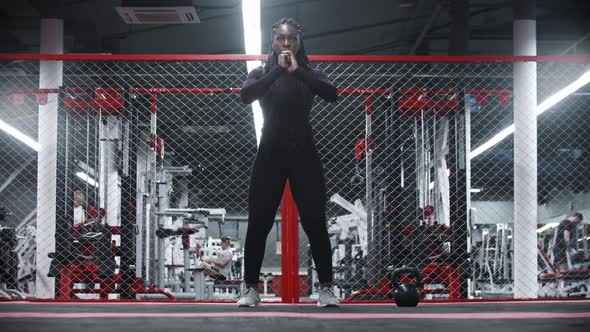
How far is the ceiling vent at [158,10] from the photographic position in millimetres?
6379

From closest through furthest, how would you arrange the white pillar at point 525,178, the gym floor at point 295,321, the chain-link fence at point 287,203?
1. the gym floor at point 295,321
2. the chain-link fence at point 287,203
3. the white pillar at point 525,178

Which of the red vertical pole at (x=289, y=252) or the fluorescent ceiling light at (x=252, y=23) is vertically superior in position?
the fluorescent ceiling light at (x=252, y=23)

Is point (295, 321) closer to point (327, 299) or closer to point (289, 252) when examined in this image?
point (327, 299)

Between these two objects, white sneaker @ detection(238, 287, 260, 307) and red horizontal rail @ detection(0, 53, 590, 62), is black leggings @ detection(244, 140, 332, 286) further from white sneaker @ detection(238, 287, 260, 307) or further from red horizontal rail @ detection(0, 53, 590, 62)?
red horizontal rail @ detection(0, 53, 590, 62)

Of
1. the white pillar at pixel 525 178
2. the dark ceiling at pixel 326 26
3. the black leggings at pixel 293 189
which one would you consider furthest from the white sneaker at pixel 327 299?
the dark ceiling at pixel 326 26

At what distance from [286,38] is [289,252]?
138 cm

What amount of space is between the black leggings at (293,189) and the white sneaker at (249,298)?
0.75 feet

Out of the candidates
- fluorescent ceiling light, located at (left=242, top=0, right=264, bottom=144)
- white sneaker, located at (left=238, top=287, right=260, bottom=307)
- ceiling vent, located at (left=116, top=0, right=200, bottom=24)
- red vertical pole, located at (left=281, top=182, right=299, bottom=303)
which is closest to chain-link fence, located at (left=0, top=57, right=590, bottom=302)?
red vertical pole, located at (left=281, top=182, right=299, bottom=303)

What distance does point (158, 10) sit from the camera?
6.48m

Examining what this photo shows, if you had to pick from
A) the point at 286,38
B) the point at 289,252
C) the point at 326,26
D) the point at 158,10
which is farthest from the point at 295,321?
the point at 326,26

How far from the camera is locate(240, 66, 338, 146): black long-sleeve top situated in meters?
3.27

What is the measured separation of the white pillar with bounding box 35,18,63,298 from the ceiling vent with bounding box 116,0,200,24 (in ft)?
3.15

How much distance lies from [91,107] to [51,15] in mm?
2087

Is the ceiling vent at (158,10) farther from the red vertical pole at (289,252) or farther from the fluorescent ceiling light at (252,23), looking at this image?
the red vertical pole at (289,252)
